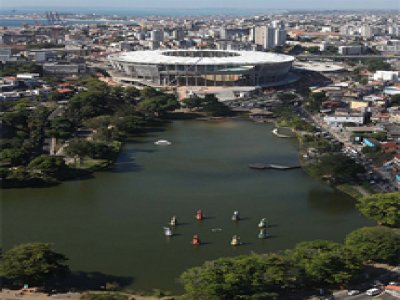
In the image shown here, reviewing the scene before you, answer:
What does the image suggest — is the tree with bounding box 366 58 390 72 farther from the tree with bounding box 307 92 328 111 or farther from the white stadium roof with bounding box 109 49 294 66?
the tree with bounding box 307 92 328 111

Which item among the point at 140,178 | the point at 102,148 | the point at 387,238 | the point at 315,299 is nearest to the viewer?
the point at 315,299

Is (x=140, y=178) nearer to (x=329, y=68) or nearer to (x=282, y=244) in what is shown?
(x=282, y=244)

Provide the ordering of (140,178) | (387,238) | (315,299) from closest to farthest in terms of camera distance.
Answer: (315,299) < (387,238) < (140,178)

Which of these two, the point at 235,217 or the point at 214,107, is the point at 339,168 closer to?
the point at 235,217

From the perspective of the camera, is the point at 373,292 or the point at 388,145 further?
the point at 388,145

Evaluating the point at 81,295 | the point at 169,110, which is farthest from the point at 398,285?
the point at 169,110

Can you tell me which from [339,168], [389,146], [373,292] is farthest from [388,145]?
[373,292]

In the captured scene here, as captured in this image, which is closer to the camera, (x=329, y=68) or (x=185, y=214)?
(x=185, y=214)
